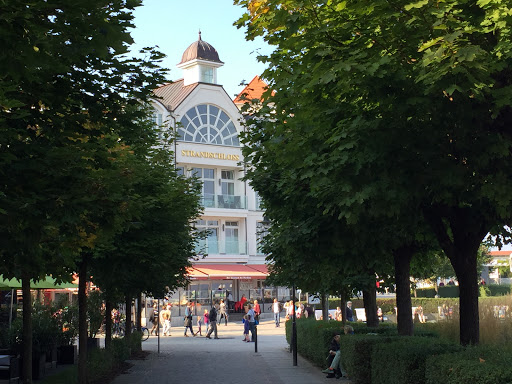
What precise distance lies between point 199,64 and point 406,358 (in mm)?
50602

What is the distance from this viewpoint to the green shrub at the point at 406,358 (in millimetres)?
11234

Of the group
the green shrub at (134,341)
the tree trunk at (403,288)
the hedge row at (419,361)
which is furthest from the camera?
the green shrub at (134,341)

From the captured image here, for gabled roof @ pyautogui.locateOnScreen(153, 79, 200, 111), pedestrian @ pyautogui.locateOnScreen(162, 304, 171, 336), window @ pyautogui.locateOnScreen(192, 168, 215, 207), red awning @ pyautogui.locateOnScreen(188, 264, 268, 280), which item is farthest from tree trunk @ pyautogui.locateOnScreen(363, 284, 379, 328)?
window @ pyautogui.locateOnScreen(192, 168, 215, 207)

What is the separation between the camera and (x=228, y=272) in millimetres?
52062

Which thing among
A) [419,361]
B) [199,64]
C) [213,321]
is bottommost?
[213,321]

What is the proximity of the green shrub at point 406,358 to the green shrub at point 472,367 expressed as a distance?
0.73m

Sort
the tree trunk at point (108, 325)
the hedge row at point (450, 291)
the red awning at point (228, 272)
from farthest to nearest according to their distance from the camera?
the hedge row at point (450, 291) → the red awning at point (228, 272) → the tree trunk at point (108, 325)

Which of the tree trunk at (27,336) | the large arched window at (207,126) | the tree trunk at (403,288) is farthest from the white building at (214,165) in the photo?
the tree trunk at (27,336)

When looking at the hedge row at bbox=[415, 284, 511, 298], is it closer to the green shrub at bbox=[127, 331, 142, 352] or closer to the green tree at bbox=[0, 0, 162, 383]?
the green shrub at bbox=[127, 331, 142, 352]

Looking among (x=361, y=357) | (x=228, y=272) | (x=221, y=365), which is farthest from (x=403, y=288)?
(x=228, y=272)

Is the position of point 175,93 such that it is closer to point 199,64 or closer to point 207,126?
point 199,64

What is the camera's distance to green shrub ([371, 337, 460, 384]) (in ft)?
36.9

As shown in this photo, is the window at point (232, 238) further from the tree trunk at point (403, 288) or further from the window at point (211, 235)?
the tree trunk at point (403, 288)

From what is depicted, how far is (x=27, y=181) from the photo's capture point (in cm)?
898
